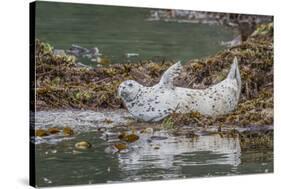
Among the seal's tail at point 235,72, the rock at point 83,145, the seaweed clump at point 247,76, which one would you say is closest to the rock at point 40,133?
the rock at point 83,145

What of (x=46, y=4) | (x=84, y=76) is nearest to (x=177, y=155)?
(x=84, y=76)

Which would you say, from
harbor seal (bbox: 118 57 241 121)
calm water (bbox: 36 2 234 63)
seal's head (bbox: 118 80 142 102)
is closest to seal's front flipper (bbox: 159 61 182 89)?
harbor seal (bbox: 118 57 241 121)

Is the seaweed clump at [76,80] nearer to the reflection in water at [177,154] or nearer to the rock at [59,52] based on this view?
the rock at [59,52]

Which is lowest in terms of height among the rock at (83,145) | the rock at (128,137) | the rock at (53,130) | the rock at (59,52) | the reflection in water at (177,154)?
the reflection in water at (177,154)

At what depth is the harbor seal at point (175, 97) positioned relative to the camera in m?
8.52

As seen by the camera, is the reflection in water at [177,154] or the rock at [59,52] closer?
the rock at [59,52]

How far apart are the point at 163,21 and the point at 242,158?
6.66ft

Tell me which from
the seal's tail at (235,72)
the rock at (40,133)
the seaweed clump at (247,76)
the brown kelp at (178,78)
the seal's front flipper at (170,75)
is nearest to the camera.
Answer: the rock at (40,133)

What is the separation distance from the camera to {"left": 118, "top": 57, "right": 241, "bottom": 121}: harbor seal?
8.52 m

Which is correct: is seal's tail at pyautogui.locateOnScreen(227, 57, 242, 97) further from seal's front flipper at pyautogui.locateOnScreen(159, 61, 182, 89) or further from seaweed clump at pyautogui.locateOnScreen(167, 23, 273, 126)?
seal's front flipper at pyautogui.locateOnScreen(159, 61, 182, 89)

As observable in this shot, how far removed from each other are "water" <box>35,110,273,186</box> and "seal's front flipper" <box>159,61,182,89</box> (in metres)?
0.51

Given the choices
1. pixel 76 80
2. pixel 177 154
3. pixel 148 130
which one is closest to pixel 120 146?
pixel 148 130

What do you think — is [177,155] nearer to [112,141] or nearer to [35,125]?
[112,141]

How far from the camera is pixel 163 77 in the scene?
866cm
